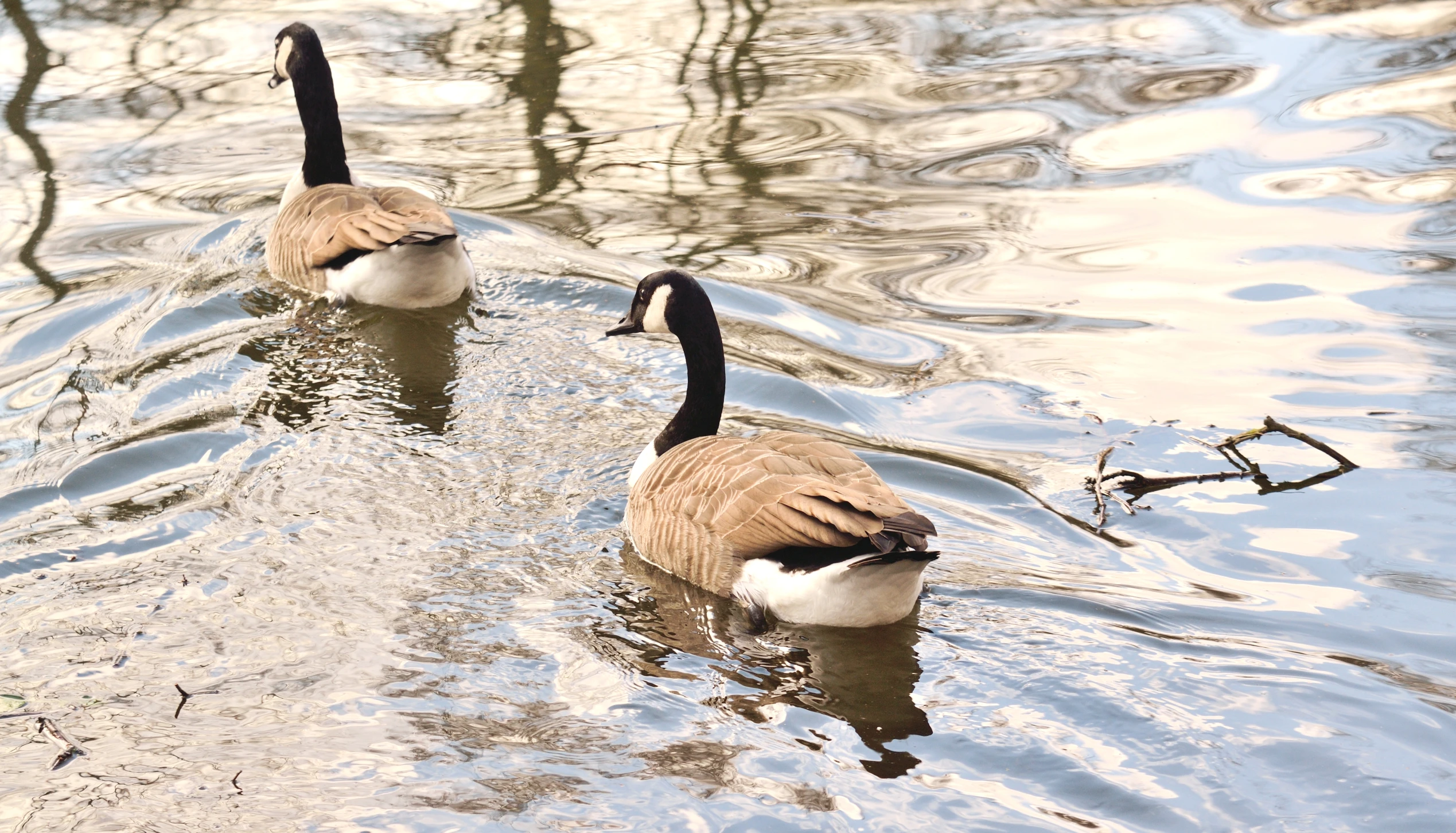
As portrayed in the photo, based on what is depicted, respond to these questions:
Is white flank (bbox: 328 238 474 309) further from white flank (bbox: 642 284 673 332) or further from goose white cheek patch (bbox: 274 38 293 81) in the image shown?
goose white cheek patch (bbox: 274 38 293 81)

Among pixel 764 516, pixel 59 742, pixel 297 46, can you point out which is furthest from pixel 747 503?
pixel 297 46

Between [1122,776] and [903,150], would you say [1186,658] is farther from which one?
[903,150]

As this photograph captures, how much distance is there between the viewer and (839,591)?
486cm

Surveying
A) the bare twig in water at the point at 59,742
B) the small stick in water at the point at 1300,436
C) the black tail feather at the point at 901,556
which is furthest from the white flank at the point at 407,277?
the small stick in water at the point at 1300,436

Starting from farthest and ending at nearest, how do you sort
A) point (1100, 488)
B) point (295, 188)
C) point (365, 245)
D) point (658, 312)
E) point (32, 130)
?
point (32, 130), point (295, 188), point (365, 245), point (658, 312), point (1100, 488)

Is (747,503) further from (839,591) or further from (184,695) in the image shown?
(184,695)

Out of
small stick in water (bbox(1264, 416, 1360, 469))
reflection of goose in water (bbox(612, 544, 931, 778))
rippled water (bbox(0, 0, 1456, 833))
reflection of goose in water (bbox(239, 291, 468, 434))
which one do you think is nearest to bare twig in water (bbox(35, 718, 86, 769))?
rippled water (bbox(0, 0, 1456, 833))

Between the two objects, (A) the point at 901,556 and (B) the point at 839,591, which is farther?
(B) the point at 839,591

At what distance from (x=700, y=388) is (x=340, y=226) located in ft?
10.2

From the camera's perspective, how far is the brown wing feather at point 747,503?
4.72 meters

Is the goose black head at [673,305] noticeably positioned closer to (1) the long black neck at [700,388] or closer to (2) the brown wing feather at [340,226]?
(1) the long black neck at [700,388]

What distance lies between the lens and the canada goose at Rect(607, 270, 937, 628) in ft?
15.4

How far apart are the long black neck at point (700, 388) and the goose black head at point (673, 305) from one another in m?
0.01

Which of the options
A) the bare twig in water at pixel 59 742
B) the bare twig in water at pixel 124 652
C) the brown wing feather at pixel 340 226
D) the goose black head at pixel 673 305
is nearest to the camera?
the bare twig in water at pixel 59 742
